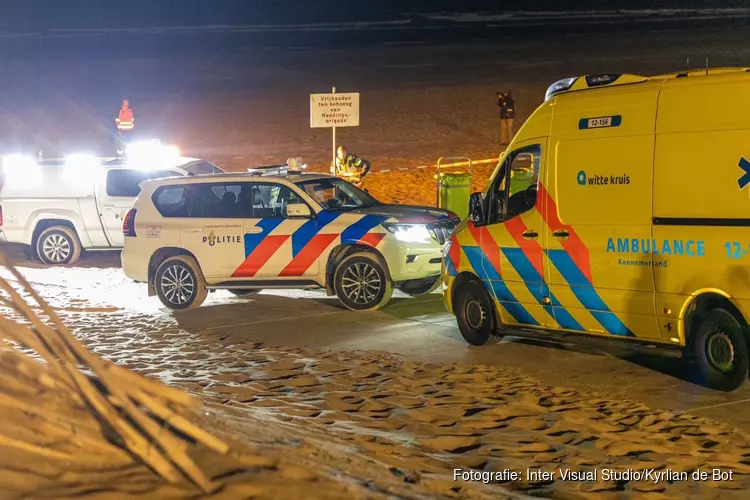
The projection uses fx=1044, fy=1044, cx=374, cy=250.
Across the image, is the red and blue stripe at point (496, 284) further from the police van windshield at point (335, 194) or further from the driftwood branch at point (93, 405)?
the driftwood branch at point (93, 405)

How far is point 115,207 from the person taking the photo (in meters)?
17.5

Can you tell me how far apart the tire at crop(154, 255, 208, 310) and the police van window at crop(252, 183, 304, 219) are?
112cm

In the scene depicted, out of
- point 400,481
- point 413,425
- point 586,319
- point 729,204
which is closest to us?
point 400,481

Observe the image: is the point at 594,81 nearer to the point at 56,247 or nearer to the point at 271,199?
the point at 271,199

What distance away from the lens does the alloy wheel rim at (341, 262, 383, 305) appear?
41.8 ft

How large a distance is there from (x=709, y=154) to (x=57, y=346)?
17.2 feet

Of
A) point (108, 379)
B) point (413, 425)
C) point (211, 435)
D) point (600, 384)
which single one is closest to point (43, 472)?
point (108, 379)

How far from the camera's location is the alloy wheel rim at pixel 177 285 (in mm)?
13531

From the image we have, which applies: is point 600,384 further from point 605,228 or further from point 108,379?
point 108,379

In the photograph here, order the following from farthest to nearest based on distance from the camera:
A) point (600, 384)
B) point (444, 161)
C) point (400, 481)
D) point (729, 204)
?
point (444, 161)
point (600, 384)
point (729, 204)
point (400, 481)

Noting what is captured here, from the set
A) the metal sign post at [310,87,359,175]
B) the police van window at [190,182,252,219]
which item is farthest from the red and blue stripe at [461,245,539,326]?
the metal sign post at [310,87,359,175]

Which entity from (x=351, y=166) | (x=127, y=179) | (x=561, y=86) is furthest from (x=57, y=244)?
(x=561, y=86)

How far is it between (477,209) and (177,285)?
4904mm

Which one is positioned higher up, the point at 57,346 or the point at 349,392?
the point at 57,346
